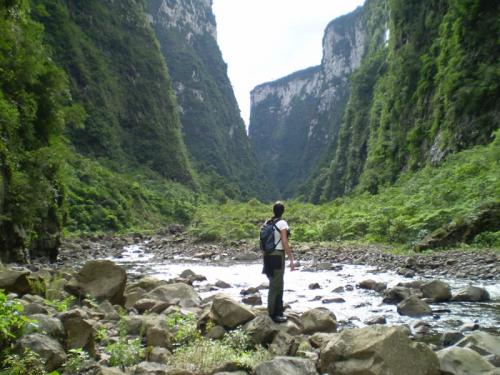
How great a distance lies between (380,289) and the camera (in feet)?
36.2

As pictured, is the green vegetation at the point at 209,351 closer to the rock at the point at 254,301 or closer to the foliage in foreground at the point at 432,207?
the rock at the point at 254,301

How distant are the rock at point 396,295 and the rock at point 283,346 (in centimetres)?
437

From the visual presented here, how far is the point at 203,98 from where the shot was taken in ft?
462

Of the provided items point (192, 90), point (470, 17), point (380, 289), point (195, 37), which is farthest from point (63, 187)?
point (195, 37)

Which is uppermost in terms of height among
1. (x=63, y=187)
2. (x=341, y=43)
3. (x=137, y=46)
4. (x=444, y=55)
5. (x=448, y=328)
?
(x=341, y=43)

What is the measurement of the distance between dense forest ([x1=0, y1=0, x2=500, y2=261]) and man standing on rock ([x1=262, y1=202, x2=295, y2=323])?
1015 cm

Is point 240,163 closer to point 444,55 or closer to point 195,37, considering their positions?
point 195,37

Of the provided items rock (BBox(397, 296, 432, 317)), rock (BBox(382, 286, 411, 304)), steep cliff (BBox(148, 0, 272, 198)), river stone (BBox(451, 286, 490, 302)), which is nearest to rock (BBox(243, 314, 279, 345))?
rock (BBox(397, 296, 432, 317))

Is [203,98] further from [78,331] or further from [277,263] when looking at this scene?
[78,331]

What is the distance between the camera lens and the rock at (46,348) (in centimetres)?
449

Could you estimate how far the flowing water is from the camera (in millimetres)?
Answer: 8062

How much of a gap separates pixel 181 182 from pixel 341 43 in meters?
106

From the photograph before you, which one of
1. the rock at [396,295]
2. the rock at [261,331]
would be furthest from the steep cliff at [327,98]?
the rock at [261,331]

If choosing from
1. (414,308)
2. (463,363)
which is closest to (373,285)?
(414,308)
